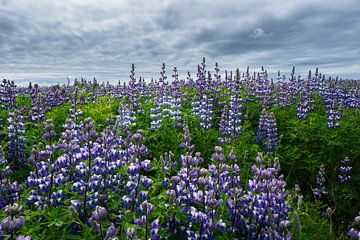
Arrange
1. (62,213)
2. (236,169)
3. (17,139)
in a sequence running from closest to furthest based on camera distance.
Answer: (62,213)
(236,169)
(17,139)

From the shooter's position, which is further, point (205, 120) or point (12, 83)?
point (12, 83)

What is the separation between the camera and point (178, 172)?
182 inches

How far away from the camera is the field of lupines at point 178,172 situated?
10.4 feet

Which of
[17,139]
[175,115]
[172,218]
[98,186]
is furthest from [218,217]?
[175,115]

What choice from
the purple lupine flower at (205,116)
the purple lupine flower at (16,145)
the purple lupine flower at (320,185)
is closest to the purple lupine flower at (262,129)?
the purple lupine flower at (205,116)

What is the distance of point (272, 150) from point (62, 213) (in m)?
5.35

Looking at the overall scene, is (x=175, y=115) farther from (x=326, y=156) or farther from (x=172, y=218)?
(x=172, y=218)

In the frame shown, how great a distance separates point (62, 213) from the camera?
302 centimetres

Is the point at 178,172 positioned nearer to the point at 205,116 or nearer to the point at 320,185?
the point at 205,116

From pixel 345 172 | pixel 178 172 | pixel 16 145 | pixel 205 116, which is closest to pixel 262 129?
pixel 205 116

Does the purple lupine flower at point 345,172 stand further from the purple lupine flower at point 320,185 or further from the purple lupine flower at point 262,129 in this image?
Result: the purple lupine flower at point 262,129

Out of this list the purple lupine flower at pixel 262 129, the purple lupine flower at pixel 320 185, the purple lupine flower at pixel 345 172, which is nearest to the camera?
the purple lupine flower at pixel 320 185

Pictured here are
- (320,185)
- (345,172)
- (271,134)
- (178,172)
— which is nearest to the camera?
(178,172)

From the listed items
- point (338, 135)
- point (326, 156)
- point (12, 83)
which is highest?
point (12, 83)
